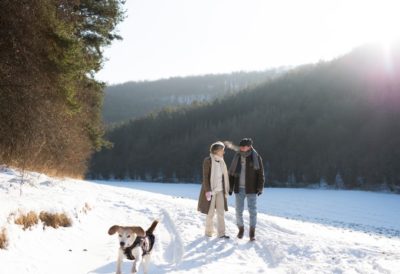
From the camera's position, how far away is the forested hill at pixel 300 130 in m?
98.5

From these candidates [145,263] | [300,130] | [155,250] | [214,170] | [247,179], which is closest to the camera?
[145,263]

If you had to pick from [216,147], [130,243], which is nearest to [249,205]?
[216,147]

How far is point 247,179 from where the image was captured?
1032 centimetres

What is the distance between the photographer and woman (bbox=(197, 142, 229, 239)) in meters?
10.4

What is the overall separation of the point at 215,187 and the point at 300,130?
113670 millimetres

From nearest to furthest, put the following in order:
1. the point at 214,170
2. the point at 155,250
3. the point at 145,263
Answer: the point at 145,263
the point at 155,250
the point at 214,170

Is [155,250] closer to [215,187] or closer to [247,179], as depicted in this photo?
[215,187]

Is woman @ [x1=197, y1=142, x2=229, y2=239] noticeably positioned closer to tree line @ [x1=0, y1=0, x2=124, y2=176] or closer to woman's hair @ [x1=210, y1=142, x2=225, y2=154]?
woman's hair @ [x1=210, y1=142, x2=225, y2=154]

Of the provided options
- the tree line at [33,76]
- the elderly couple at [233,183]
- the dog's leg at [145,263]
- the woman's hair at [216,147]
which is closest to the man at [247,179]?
the elderly couple at [233,183]

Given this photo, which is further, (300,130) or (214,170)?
(300,130)

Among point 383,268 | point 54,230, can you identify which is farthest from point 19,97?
point 383,268

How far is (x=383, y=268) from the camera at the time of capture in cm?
816

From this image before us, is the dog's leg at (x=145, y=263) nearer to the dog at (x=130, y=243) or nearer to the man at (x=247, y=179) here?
the dog at (x=130, y=243)

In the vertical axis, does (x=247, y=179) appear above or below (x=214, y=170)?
below
